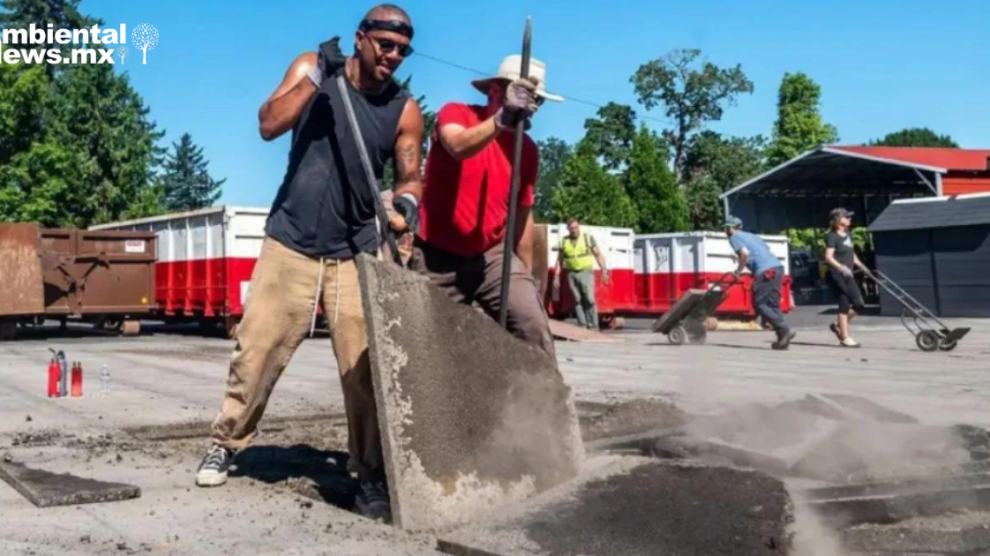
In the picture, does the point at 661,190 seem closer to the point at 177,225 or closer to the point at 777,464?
the point at 177,225

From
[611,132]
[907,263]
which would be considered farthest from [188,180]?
[907,263]

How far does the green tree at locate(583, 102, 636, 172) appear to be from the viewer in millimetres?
Answer: 61688

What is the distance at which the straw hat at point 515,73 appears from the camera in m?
5.04

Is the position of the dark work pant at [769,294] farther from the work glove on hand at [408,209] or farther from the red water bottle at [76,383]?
the work glove on hand at [408,209]

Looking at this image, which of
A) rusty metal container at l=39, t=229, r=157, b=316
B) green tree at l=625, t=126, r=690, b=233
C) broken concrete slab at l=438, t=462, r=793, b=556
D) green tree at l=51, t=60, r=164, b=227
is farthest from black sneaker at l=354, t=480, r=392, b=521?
green tree at l=625, t=126, r=690, b=233

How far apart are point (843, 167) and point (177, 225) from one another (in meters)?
30.3

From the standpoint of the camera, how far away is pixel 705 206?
5981cm

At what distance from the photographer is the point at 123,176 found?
156ft

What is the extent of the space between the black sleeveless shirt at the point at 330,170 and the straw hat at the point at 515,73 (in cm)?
53

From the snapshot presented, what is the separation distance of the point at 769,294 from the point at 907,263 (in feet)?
54.6

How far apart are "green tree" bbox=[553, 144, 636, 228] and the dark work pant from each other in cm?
2989

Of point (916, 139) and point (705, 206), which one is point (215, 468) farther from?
point (916, 139)

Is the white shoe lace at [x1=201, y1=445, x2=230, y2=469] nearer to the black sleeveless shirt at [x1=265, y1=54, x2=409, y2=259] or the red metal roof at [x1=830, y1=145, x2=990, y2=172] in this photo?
the black sleeveless shirt at [x1=265, y1=54, x2=409, y2=259]

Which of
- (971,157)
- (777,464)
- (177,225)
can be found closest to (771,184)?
(971,157)
